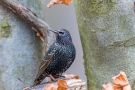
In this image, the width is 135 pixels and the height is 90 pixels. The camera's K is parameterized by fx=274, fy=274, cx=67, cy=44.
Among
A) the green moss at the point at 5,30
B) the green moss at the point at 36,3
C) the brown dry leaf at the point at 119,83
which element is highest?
the green moss at the point at 36,3

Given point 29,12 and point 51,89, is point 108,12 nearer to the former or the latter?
point 51,89

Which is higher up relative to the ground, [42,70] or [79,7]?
[79,7]

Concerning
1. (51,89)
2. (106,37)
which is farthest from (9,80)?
(106,37)

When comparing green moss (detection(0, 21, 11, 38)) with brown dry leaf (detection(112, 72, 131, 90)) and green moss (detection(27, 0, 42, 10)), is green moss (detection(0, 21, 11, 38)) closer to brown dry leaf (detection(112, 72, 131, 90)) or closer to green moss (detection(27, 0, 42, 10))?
green moss (detection(27, 0, 42, 10))

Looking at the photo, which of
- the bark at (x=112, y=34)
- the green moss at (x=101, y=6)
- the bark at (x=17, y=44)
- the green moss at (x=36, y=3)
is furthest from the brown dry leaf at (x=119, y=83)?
the green moss at (x=36, y=3)

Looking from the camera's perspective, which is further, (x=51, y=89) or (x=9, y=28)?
(x=9, y=28)

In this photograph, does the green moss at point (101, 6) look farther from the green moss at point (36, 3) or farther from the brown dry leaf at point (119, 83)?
the green moss at point (36, 3)
